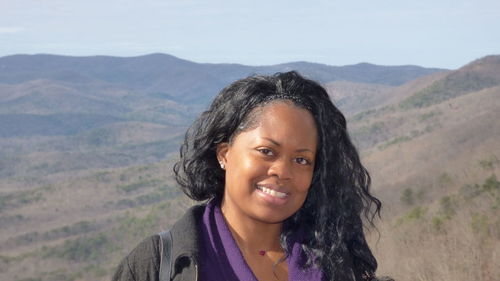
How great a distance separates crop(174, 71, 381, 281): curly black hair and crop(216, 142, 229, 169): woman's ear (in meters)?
0.02

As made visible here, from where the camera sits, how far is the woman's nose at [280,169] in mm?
2119

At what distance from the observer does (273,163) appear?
213 centimetres

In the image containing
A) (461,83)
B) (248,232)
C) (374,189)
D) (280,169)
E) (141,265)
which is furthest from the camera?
(461,83)

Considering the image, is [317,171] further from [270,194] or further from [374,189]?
[374,189]

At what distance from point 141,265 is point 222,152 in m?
0.53

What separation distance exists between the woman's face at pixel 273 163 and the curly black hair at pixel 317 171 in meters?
0.05

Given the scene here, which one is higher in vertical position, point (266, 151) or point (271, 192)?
point (266, 151)

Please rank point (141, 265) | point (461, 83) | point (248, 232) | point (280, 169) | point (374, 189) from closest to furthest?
1. point (141, 265)
2. point (280, 169)
3. point (248, 232)
4. point (374, 189)
5. point (461, 83)

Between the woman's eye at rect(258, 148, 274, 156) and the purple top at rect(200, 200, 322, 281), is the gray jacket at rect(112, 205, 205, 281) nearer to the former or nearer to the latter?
the purple top at rect(200, 200, 322, 281)

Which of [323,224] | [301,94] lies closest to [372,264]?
[323,224]

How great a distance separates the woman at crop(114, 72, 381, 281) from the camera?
6.91 feet

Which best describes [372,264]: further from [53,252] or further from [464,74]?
[464,74]

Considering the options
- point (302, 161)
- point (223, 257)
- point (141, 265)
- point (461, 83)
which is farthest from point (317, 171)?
point (461, 83)

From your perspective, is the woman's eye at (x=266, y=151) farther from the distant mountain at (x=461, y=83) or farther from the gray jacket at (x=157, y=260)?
the distant mountain at (x=461, y=83)
